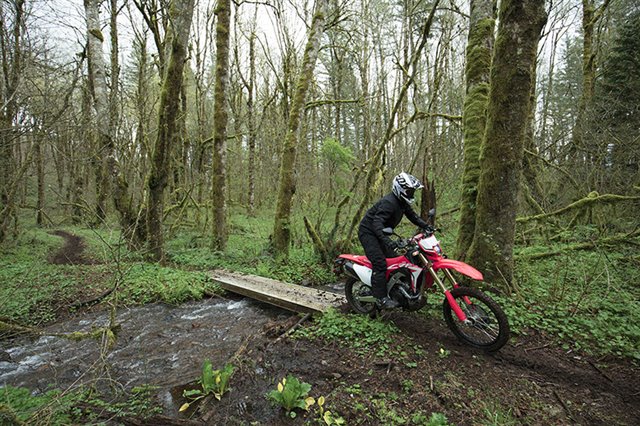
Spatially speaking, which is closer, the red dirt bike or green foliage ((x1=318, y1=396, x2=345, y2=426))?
green foliage ((x1=318, y1=396, x2=345, y2=426))

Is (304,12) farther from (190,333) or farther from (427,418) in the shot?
(427,418)

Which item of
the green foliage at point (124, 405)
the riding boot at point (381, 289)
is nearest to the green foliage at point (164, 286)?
the green foliage at point (124, 405)

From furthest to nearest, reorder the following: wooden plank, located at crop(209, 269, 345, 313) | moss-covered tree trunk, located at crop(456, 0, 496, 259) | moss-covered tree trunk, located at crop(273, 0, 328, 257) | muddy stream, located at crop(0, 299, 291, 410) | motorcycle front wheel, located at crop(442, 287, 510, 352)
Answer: moss-covered tree trunk, located at crop(273, 0, 328, 257) → moss-covered tree trunk, located at crop(456, 0, 496, 259) → wooden plank, located at crop(209, 269, 345, 313) → muddy stream, located at crop(0, 299, 291, 410) → motorcycle front wheel, located at crop(442, 287, 510, 352)

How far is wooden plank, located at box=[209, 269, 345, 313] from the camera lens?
213 inches

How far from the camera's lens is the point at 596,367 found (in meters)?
3.33

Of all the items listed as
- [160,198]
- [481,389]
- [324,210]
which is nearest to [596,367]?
[481,389]

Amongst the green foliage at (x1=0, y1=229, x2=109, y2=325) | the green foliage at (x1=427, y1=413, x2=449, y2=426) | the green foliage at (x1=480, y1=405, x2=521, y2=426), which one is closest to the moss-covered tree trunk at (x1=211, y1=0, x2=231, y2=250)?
the green foliage at (x1=0, y1=229, x2=109, y2=325)

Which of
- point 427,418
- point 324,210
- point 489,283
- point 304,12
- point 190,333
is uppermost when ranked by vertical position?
point 304,12

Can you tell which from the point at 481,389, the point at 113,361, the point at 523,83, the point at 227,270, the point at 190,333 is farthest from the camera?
the point at 227,270

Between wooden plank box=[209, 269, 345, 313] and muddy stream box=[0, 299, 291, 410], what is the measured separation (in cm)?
29

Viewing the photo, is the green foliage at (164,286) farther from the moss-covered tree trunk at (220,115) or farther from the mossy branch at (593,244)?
the mossy branch at (593,244)

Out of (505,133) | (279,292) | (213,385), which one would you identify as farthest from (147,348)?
(505,133)

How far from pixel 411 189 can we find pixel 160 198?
21.5 feet

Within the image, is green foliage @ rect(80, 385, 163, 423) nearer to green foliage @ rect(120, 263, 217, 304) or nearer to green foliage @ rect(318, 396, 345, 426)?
green foliage @ rect(318, 396, 345, 426)
